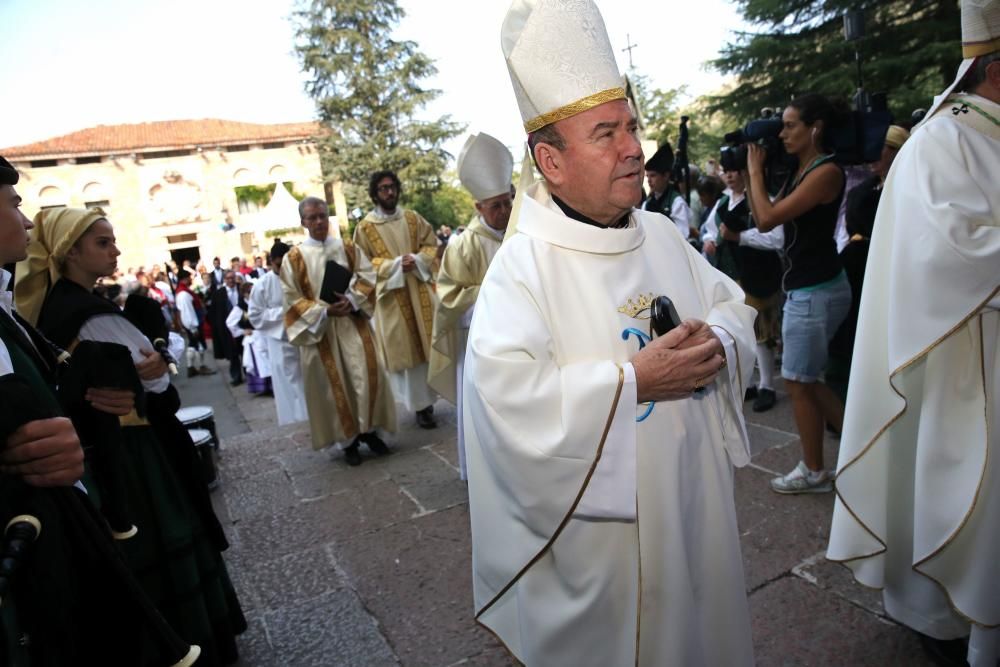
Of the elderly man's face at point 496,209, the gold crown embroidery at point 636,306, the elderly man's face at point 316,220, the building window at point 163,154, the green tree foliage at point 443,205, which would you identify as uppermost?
the building window at point 163,154

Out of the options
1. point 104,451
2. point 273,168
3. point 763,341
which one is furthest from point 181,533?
point 273,168

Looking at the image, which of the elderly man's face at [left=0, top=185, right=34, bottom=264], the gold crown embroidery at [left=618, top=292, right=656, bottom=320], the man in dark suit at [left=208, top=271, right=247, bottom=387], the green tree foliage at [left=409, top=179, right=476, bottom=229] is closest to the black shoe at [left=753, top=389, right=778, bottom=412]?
the gold crown embroidery at [left=618, top=292, right=656, bottom=320]

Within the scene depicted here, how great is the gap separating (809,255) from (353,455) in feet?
11.7

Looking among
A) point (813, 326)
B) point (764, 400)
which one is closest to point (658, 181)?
point (764, 400)

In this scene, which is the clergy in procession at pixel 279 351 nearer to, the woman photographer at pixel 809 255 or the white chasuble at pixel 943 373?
the woman photographer at pixel 809 255

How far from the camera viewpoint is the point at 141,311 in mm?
2551

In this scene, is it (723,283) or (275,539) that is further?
(275,539)

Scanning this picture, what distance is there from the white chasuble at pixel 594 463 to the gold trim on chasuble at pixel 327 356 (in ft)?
11.2

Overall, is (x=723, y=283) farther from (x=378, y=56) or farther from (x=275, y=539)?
(x=378, y=56)

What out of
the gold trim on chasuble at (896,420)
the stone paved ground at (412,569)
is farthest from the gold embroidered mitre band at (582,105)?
the stone paved ground at (412,569)

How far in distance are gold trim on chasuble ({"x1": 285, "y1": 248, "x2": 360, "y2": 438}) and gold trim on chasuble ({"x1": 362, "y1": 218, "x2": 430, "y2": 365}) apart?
1.73ft

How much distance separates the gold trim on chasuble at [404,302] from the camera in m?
5.42

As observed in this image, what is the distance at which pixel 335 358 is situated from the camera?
199 inches

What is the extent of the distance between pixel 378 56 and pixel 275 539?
3453cm
